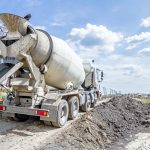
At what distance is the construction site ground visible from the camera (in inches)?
345

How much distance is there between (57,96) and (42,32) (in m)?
2.51

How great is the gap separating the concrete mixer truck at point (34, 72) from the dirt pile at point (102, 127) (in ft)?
3.45

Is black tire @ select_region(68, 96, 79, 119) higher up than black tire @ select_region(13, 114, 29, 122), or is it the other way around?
black tire @ select_region(68, 96, 79, 119)

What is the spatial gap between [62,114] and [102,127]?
1.67 meters

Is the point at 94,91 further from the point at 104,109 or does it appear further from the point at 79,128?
the point at 79,128

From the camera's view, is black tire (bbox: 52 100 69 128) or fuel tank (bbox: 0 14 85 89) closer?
fuel tank (bbox: 0 14 85 89)

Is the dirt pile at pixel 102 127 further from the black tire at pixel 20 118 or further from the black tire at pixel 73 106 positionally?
the black tire at pixel 20 118

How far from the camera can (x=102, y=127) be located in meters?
11.7

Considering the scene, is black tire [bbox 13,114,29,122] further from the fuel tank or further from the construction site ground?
the fuel tank

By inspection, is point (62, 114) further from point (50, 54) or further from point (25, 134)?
point (50, 54)

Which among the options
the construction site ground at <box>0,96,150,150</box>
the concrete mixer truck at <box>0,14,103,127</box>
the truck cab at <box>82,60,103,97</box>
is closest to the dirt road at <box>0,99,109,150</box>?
the construction site ground at <box>0,96,150,150</box>

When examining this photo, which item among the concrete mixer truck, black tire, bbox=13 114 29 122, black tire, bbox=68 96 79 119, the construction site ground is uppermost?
the concrete mixer truck

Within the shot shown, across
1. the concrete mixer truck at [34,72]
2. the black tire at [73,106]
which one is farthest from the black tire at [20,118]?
the black tire at [73,106]

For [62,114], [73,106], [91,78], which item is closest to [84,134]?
[62,114]
